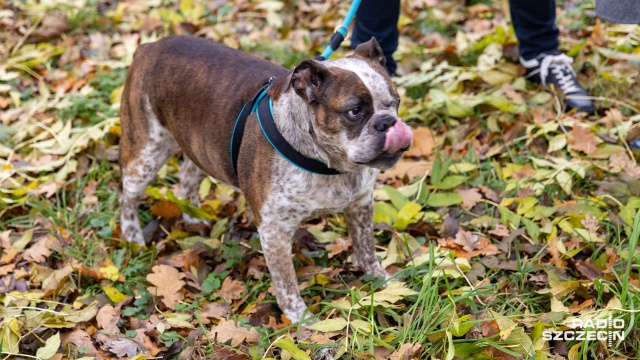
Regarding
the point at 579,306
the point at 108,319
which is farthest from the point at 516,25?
the point at 108,319

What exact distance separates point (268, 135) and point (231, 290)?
3.22 ft

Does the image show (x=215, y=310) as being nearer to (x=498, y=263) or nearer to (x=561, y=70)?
(x=498, y=263)

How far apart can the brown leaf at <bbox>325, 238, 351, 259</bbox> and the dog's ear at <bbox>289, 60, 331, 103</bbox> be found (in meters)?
1.16

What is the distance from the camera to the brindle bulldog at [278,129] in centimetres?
276

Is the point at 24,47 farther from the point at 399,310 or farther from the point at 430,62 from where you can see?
the point at 399,310

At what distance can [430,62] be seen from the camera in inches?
205

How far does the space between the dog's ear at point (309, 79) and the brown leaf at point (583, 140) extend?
2.03 metres

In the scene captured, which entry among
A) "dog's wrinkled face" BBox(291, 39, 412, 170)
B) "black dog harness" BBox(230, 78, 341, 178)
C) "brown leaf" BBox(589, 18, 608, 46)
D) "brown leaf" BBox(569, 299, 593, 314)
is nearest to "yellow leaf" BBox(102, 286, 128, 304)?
"black dog harness" BBox(230, 78, 341, 178)

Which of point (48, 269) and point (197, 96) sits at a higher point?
point (197, 96)

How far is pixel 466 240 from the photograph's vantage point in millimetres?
→ 3549

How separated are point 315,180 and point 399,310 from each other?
739 mm

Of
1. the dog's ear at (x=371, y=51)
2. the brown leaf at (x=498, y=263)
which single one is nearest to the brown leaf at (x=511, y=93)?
the brown leaf at (x=498, y=263)

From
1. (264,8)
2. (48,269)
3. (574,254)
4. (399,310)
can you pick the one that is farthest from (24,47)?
(574,254)

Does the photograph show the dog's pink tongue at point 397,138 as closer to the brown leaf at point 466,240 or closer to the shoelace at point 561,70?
the brown leaf at point 466,240
